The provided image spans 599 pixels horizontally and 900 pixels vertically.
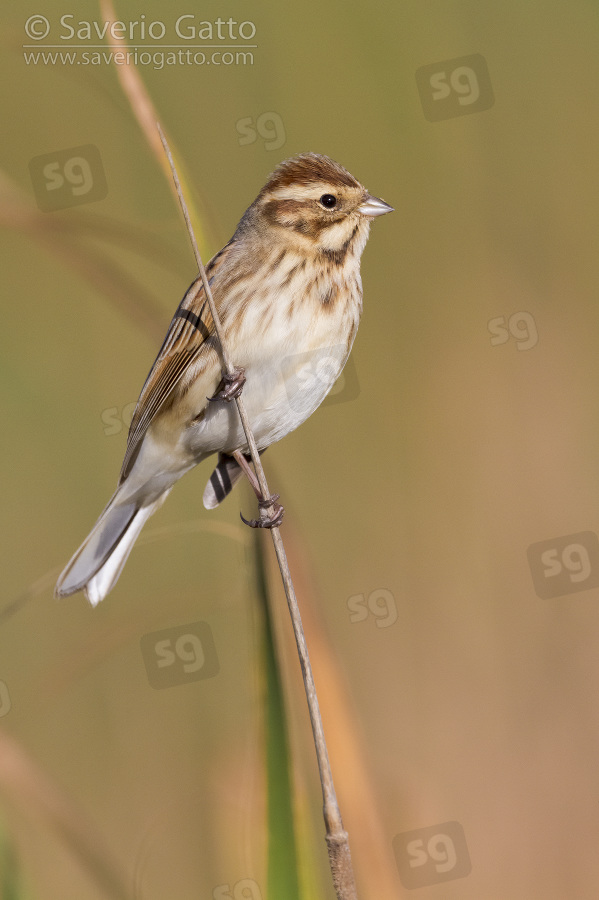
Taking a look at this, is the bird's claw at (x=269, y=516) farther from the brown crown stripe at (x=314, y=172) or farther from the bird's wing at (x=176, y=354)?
the brown crown stripe at (x=314, y=172)

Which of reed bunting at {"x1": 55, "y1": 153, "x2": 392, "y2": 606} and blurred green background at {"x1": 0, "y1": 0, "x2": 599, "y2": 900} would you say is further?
blurred green background at {"x1": 0, "y1": 0, "x2": 599, "y2": 900}

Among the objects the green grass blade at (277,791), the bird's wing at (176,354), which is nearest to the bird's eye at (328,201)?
the bird's wing at (176,354)

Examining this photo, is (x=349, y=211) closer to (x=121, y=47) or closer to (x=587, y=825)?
(x=121, y=47)

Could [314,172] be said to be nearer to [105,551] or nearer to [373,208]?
[373,208]

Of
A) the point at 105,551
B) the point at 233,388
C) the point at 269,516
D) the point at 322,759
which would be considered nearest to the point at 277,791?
the point at 322,759

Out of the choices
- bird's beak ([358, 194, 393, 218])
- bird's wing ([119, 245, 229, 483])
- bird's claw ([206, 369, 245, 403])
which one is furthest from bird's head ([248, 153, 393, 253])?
bird's claw ([206, 369, 245, 403])

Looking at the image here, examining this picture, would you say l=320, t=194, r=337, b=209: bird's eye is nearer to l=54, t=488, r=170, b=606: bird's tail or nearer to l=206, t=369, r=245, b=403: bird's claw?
l=206, t=369, r=245, b=403: bird's claw
